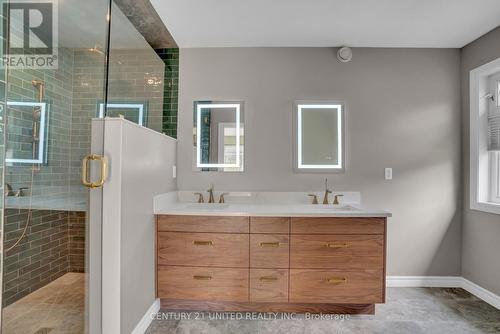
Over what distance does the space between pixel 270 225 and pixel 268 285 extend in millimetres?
457

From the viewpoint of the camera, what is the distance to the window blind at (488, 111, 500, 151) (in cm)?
232

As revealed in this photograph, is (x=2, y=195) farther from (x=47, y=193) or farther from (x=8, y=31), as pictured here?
(x=8, y=31)

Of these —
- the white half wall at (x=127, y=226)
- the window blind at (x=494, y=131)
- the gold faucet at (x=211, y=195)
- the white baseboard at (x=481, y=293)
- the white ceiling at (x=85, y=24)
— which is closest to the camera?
the white ceiling at (x=85, y=24)

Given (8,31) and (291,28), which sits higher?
(291,28)

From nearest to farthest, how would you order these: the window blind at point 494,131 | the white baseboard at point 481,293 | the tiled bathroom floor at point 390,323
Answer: the tiled bathroom floor at point 390,323 → the white baseboard at point 481,293 → the window blind at point 494,131

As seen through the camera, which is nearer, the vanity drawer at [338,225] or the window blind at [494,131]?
the vanity drawer at [338,225]

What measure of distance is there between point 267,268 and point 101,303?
1.11 metres

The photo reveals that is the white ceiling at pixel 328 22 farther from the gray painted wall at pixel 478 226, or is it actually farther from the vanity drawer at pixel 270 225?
the vanity drawer at pixel 270 225

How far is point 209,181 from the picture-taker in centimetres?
259

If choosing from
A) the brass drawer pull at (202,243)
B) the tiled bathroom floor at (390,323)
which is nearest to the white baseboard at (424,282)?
the tiled bathroom floor at (390,323)

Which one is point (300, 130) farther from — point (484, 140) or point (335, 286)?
point (484, 140)

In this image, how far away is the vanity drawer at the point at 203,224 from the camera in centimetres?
202

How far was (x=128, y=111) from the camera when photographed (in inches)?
72.2

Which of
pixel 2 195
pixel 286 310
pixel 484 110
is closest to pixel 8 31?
pixel 2 195
